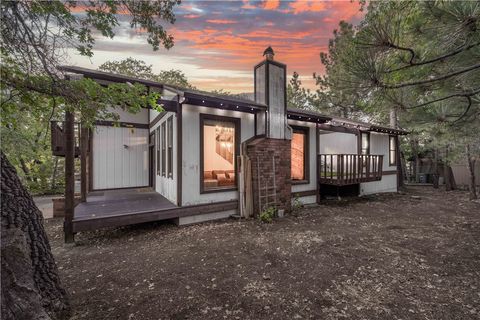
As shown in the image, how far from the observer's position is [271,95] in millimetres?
6891

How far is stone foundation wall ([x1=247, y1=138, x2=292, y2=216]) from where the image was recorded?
655 cm

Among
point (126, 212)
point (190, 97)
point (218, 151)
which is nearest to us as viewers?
point (126, 212)

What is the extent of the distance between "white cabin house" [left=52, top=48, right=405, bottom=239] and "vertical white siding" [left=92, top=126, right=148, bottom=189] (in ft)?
0.13

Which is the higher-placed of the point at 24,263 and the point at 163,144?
the point at 163,144

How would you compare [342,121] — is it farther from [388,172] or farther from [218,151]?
[218,151]

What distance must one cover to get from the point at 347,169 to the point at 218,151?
4914 millimetres

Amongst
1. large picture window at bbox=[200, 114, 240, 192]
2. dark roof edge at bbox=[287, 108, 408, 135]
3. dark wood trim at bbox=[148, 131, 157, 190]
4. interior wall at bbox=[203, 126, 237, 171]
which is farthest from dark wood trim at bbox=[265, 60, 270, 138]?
dark wood trim at bbox=[148, 131, 157, 190]

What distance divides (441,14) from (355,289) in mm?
3683

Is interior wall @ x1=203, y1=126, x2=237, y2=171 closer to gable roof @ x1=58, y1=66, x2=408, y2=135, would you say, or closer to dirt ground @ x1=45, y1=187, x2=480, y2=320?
gable roof @ x1=58, y1=66, x2=408, y2=135

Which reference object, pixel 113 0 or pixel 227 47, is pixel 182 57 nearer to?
pixel 227 47

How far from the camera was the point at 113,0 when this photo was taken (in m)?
2.48

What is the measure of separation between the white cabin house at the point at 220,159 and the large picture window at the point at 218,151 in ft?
0.10

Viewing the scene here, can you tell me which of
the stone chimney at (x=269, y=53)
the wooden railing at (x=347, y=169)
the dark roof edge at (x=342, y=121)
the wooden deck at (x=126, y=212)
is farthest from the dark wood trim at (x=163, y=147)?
the wooden railing at (x=347, y=169)

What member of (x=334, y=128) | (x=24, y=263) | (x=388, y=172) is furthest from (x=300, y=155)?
(x=24, y=263)
